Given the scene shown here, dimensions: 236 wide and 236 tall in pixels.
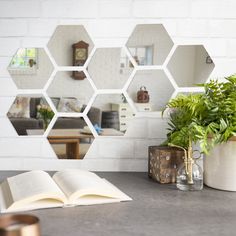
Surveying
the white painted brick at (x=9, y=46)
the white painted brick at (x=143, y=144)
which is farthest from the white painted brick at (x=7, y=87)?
the white painted brick at (x=143, y=144)

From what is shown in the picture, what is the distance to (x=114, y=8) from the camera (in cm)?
143

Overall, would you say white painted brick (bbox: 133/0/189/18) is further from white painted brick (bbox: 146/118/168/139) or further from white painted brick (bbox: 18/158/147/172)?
white painted brick (bbox: 18/158/147/172)

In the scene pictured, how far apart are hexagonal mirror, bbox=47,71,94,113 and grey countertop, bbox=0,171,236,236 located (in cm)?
42

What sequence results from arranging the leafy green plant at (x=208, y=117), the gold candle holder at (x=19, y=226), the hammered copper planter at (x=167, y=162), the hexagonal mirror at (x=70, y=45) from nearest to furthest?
the gold candle holder at (x=19, y=226), the leafy green plant at (x=208, y=117), the hammered copper planter at (x=167, y=162), the hexagonal mirror at (x=70, y=45)

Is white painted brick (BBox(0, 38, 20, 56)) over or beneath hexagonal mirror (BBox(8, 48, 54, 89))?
over

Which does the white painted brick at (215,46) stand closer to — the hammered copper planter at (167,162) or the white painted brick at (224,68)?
the white painted brick at (224,68)

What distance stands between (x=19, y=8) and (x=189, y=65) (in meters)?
0.70

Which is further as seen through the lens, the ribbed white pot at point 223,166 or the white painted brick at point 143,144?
the white painted brick at point 143,144

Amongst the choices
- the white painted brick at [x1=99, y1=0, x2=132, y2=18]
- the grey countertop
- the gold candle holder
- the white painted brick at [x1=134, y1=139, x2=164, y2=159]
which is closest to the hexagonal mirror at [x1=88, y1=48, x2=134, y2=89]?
the white painted brick at [x1=99, y1=0, x2=132, y2=18]

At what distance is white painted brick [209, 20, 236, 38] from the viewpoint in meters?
1.44

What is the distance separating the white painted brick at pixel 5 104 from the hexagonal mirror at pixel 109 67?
33 centimetres

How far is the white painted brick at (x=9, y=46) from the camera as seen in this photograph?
1424 millimetres

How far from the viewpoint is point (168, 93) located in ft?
4.75

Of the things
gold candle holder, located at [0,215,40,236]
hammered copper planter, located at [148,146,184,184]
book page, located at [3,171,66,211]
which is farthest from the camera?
hammered copper planter, located at [148,146,184,184]
